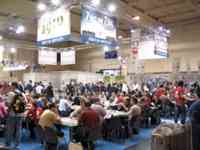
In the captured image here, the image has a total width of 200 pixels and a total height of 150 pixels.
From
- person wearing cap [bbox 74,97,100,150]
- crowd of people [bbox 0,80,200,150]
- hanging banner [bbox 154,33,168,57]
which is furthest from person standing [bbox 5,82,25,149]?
hanging banner [bbox 154,33,168,57]

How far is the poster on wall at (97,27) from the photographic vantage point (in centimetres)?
786

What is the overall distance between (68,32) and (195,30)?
12146 mm

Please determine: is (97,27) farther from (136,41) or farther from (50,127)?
(136,41)

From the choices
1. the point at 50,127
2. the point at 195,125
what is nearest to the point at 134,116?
the point at 195,125

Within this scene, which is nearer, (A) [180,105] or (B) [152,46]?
(A) [180,105]

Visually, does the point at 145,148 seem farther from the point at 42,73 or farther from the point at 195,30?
the point at 42,73

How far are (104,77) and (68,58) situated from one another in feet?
21.0

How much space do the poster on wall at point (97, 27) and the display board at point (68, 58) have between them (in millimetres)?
7056

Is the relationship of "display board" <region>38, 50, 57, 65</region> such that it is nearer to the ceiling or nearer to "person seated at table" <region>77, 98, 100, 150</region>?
the ceiling

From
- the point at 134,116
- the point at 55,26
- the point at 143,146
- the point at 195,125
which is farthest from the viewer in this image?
the point at 55,26

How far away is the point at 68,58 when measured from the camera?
15.9 meters

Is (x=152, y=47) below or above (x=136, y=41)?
below

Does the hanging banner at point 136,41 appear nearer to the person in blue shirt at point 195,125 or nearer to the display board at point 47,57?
the display board at point 47,57

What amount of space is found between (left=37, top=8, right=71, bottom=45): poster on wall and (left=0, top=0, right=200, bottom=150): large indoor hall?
3 centimetres
